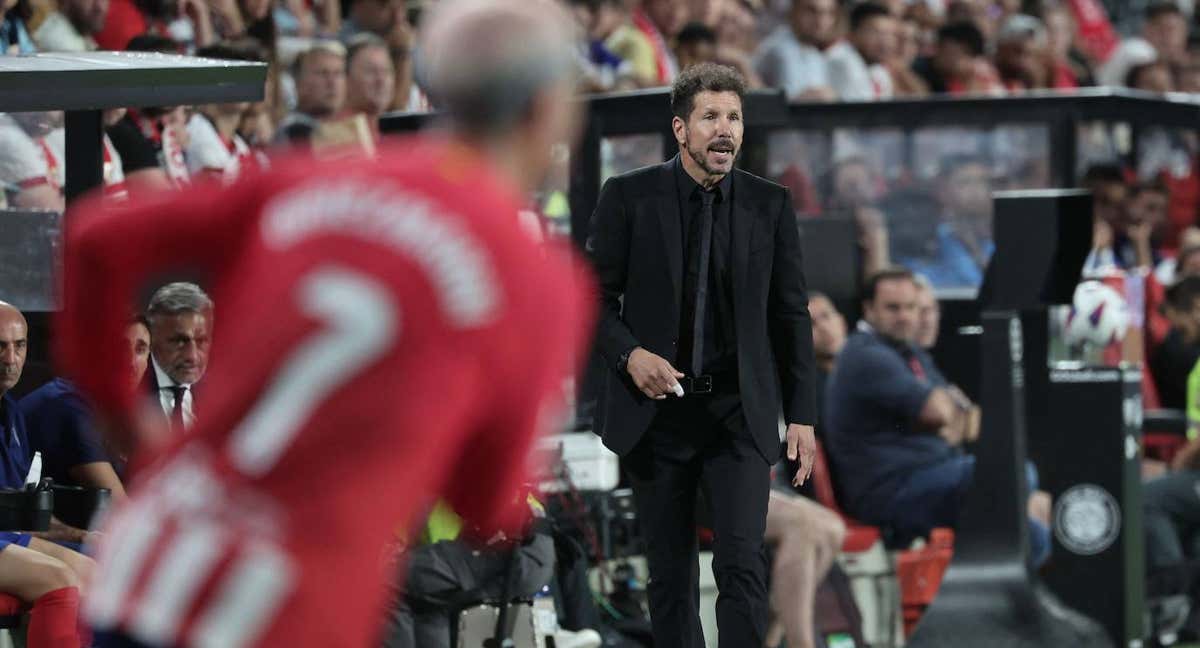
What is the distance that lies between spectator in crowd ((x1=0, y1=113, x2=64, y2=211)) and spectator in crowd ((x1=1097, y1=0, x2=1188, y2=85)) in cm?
995

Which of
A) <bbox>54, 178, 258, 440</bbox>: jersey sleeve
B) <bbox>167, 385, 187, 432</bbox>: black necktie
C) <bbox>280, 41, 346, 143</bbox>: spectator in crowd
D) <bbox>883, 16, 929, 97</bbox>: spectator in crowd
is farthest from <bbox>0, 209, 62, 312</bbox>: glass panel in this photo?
<bbox>883, 16, 929, 97</bbox>: spectator in crowd

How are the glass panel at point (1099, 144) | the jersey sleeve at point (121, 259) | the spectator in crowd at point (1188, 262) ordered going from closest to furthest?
the jersey sleeve at point (121, 259)
the glass panel at point (1099, 144)
the spectator in crowd at point (1188, 262)

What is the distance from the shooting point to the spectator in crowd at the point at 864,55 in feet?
47.2

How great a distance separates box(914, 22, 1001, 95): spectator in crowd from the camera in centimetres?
1500

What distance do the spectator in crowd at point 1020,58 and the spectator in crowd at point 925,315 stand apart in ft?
16.6

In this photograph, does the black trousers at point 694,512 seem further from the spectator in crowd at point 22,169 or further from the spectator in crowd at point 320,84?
the spectator in crowd at point 320,84

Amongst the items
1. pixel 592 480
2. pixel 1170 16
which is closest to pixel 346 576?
pixel 592 480

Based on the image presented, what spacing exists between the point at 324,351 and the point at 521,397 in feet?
0.98

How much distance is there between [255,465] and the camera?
3037 millimetres

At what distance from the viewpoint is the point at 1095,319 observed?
10664mm

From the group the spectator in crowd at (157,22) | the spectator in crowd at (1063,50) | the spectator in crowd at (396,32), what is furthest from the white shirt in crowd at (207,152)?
the spectator in crowd at (1063,50)

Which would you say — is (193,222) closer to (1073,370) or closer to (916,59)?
(1073,370)

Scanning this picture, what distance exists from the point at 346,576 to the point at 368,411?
0.23 meters

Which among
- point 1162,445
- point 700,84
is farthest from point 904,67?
point 700,84
